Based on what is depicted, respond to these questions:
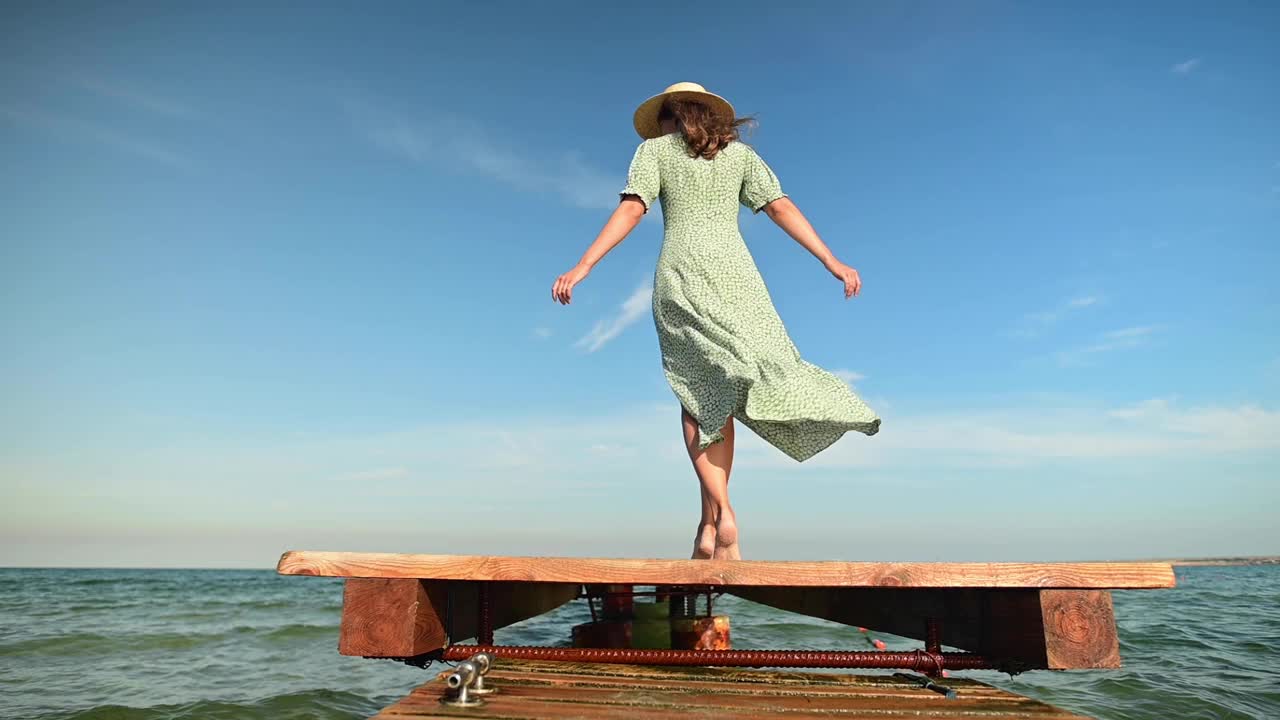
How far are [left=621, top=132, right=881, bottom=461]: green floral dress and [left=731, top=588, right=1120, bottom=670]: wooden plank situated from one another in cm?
83

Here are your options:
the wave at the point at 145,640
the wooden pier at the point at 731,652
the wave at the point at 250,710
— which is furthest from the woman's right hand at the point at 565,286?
the wave at the point at 145,640

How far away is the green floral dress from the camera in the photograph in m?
3.53

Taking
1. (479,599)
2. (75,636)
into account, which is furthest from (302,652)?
(479,599)

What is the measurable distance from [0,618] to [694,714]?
69.0ft

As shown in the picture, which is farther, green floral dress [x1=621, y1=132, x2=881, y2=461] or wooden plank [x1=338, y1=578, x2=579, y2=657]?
green floral dress [x1=621, y1=132, x2=881, y2=461]

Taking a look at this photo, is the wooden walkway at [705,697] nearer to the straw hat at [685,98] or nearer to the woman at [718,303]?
the woman at [718,303]

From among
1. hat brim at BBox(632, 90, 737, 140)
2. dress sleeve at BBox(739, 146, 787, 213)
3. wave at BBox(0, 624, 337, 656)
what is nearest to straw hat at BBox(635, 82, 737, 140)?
hat brim at BBox(632, 90, 737, 140)

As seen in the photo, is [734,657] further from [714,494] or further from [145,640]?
[145,640]

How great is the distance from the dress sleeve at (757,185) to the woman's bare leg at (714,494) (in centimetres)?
123

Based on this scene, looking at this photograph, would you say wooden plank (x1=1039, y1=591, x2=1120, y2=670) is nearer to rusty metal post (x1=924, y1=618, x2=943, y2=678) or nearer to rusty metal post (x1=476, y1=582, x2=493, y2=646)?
rusty metal post (x1=924, y1=618, x2=943, y2=678)

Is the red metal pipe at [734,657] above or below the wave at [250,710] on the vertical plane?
above

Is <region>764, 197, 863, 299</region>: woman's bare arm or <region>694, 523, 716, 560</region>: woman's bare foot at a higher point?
<region>764, 197, 863, 299</region>: woman's bare arm

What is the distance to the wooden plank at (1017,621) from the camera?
2.61m

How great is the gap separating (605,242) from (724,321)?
705 mm
